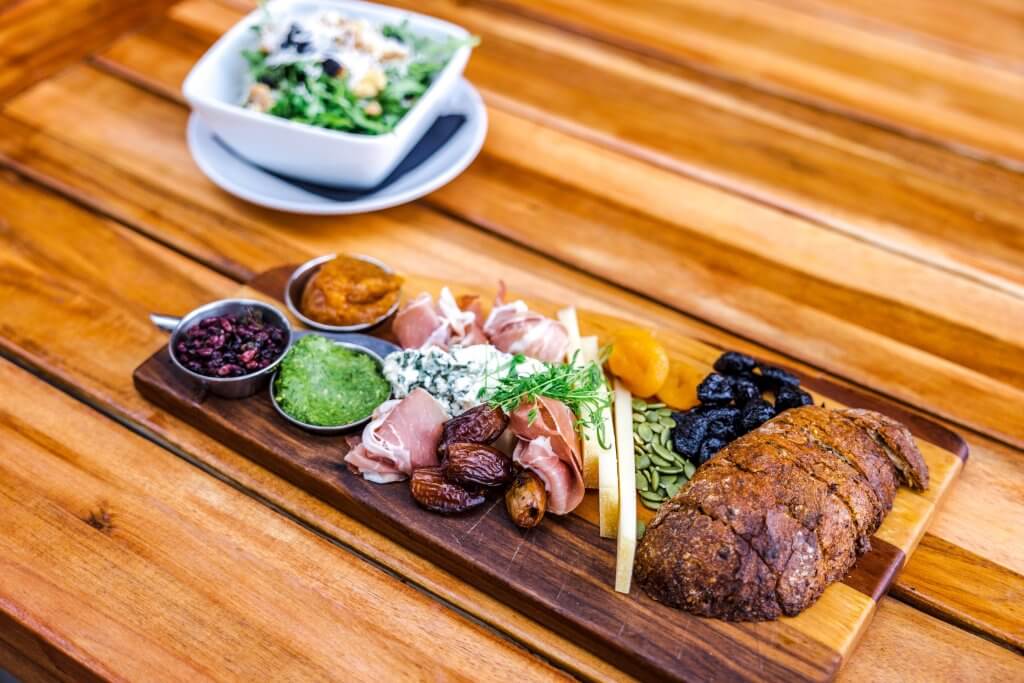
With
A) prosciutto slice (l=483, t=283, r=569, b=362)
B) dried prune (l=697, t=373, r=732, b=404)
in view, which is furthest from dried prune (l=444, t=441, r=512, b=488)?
dried prune (l=697, t=373, r=732, b=404)

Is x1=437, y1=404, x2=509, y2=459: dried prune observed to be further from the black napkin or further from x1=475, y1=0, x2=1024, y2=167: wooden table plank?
x1=475, y1=0, x2=1024, y2=167: wooden table plank

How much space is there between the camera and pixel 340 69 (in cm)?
294

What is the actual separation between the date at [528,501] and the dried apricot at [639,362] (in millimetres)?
438

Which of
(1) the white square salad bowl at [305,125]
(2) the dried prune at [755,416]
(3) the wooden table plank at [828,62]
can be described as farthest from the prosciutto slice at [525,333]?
(3) the wooden table plank at [828,62]

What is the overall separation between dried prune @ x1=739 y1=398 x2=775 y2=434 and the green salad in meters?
1.43

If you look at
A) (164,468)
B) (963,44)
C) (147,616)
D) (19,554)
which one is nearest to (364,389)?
(164,468)

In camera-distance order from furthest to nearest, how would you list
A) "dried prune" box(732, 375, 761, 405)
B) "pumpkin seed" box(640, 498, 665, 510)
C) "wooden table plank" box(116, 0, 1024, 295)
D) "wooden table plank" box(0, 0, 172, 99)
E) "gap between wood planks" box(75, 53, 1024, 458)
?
"wooden table plank" box(0, 0, 172, 99) → "wooden table plank" box(116, 0, 1024, 295) → "gap between wood planks" box(75, 53, 1024, 458) → "dried prune" box(732, 375, 761, 405) → "pumpkin seed" box(640, 498, 665, 510)

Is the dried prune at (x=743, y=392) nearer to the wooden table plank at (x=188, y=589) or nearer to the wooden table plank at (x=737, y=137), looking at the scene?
the wooden table plank at (x=188, y=589)

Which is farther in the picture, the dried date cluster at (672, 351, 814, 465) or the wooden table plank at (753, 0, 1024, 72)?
the wooden table plank at (753, 0, 1024, 72)

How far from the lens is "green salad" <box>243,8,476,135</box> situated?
292 cm

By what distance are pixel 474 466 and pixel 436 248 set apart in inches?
41.7

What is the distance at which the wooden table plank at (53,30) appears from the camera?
3.54 meters

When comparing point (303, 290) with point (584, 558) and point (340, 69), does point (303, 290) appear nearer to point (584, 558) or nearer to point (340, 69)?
Answer: point (340, 69)

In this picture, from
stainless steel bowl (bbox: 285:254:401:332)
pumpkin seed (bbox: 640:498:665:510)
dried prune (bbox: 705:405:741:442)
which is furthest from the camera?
stainless steel bowl (bbox: 285:254:401:332)
